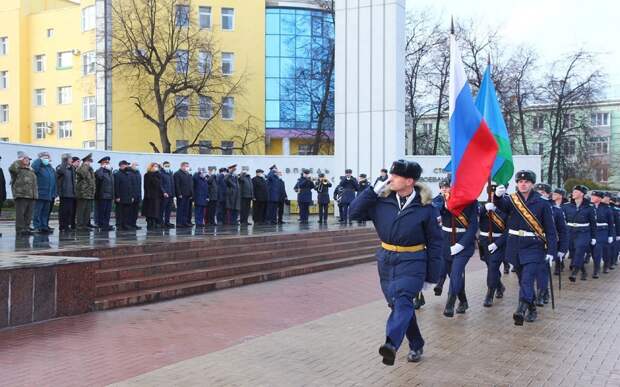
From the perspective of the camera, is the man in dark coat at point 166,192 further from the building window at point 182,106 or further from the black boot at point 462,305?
the building window at point 182,106

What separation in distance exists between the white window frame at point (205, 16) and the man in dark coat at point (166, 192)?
32.5m

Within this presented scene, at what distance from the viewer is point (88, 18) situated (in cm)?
4891

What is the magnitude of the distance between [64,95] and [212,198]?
119ft

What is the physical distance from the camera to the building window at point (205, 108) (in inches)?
1812

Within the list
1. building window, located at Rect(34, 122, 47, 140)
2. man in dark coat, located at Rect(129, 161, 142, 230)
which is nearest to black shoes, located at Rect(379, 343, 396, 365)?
man in dark coat, located at Rect(129, 161, 142, 230)

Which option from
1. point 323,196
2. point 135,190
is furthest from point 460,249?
point 323,196

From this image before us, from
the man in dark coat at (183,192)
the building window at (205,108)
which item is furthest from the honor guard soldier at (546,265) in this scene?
the building window at (205,108)

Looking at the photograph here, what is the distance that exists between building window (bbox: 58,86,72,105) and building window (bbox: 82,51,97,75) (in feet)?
8.94

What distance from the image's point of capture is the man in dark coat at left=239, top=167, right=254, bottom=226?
68.8ft

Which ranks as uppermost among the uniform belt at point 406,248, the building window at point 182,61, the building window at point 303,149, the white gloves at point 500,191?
the building window at point 182,61

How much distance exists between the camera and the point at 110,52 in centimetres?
4303

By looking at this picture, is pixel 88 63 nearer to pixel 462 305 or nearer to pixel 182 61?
pixel 182 61

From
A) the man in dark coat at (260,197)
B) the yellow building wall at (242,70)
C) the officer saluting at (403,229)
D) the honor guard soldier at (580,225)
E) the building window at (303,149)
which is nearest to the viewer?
the officer saluting at (403,229)

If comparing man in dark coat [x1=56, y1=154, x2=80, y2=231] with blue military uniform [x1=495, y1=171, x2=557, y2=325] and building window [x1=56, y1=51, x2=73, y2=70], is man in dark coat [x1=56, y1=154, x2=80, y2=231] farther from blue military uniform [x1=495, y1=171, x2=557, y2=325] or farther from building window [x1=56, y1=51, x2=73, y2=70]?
building window [x1=56, y1=51, x2=73, y2=70]
